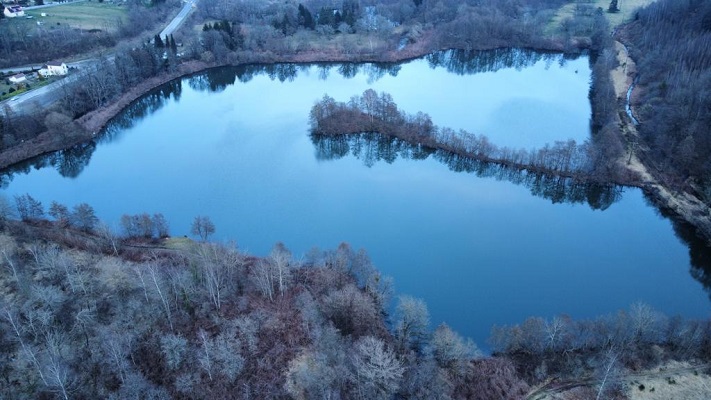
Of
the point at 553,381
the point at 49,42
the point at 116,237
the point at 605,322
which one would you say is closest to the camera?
the point at 553,381

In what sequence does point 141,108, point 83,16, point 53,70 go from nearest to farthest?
point 141,108
point 53,70
point 83,16

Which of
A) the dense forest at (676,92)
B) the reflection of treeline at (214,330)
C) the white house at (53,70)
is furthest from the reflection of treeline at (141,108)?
the dense forest at (676,92)

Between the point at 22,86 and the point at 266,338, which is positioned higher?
the point at 22,86

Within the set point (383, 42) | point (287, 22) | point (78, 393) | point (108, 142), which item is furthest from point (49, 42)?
point (78, 393)

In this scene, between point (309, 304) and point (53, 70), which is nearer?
point (309, 304)

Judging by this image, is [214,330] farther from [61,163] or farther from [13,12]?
[13,12]

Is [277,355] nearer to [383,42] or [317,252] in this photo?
[317,252]

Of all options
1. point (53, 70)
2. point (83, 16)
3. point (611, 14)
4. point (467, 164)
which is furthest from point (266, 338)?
point (611, 14)

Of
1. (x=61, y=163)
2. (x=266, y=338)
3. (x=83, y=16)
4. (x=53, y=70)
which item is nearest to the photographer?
(x=266, y=338)
